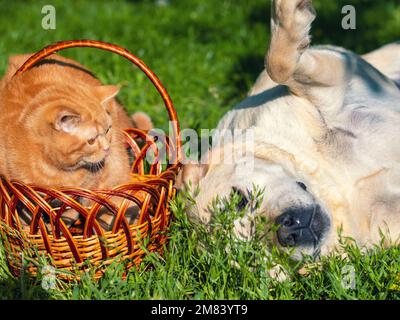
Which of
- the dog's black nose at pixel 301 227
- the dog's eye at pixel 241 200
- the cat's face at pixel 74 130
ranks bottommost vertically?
the dog's black nose at pixel 301 227

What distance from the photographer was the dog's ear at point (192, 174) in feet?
10.4

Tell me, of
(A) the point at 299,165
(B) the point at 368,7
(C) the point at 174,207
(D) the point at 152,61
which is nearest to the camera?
(C) the point at 174,207

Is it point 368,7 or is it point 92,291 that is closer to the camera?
point 92,291

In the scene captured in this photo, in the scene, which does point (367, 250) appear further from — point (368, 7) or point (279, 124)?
point (368, 7)

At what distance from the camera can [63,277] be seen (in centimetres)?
286

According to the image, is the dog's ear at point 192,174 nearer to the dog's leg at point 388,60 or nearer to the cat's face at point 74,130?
the cat's face at point 74,130

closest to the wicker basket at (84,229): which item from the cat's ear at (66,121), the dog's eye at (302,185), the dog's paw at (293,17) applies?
the cat's ear at (66,121)

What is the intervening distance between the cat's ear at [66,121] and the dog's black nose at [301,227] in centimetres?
93

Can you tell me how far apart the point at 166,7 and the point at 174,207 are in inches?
149

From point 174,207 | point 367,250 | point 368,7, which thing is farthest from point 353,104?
point 368,7

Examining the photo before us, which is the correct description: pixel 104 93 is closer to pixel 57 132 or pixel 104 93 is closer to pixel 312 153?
pixel 57 132

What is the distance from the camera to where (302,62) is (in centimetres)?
312

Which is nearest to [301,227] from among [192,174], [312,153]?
[312,153]

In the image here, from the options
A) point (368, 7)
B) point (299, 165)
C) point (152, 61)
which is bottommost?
point (299, 165)
